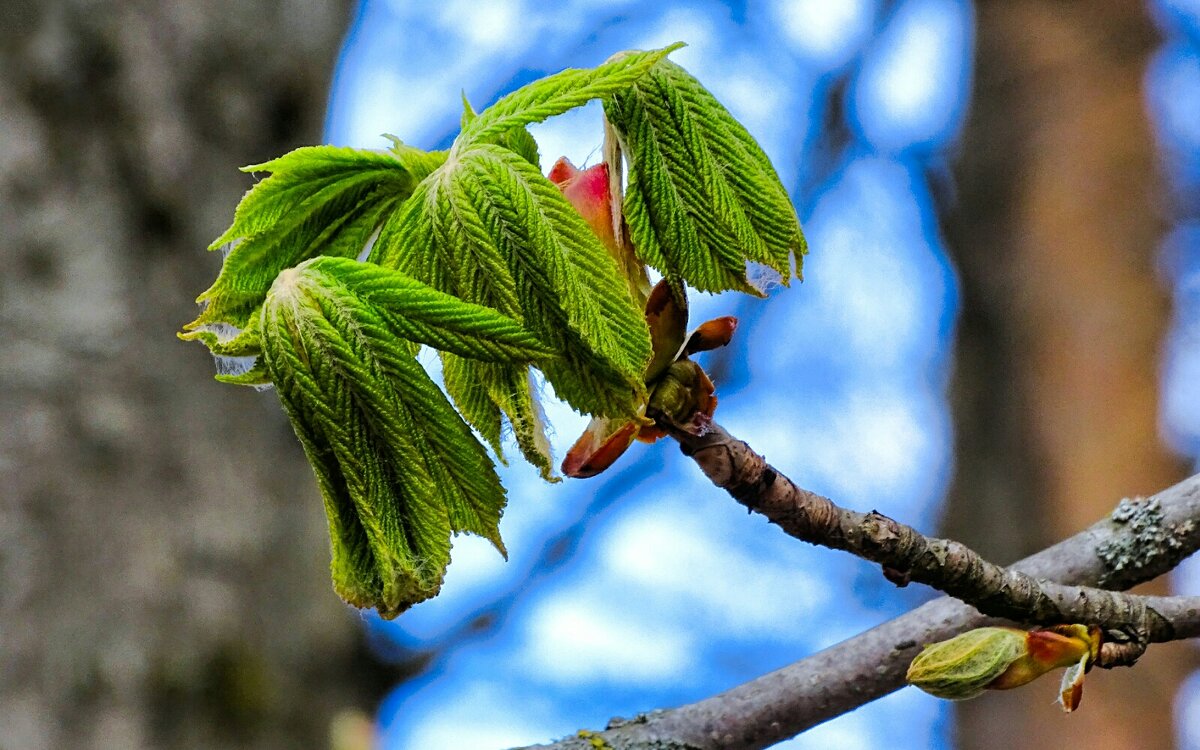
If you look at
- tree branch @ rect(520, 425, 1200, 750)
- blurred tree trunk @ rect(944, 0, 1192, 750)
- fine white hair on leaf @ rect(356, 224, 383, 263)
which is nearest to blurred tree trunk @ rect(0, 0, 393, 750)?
tree branch @ rect(520, 425, 1200, 750)

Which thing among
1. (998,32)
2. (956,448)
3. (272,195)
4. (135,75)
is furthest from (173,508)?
(998,32)

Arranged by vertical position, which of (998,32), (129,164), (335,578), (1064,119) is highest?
(998,32)

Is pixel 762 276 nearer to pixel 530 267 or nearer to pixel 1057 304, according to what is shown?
pixel 530 267

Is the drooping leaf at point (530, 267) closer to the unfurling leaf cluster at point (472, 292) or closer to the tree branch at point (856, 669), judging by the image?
the unfurling leaf cluster at point (472, 292)

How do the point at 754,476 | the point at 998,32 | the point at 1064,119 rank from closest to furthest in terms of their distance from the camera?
1. the point at 754,476
2. the point at 1064,119
3. the point at 998,32

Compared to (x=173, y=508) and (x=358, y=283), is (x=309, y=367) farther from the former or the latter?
(x=173, y=508)

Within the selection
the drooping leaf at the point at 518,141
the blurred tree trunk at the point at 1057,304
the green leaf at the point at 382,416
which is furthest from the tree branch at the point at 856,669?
the blurred tree trunk at the point at 1057,304

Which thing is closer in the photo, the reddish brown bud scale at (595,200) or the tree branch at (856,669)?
the reddish brown bud scale at (595,200)
